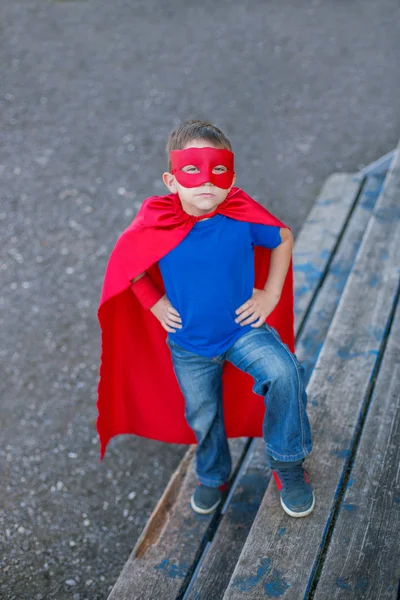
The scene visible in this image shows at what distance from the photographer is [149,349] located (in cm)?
258

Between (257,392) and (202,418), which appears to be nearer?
(257,392)

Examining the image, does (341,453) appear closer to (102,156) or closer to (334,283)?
(334,283)

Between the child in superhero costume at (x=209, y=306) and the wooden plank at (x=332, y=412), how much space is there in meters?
0.09

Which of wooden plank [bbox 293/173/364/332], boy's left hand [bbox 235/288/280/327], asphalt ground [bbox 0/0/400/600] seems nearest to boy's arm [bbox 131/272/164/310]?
boy's left hand [bbox 235/288/280/327]

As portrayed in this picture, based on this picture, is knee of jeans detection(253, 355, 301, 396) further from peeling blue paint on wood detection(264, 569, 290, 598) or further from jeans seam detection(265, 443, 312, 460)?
peeling blue paint on wood detection(264, 569, 290, 598)

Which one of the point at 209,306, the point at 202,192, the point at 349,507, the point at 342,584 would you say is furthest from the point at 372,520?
the point at 202,192

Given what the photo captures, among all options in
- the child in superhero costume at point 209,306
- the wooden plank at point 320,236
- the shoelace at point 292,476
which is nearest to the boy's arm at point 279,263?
the child in superhero costume at point 209,306

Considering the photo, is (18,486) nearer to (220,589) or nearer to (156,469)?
(156,469)

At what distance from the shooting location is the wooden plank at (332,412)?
208 centimetres

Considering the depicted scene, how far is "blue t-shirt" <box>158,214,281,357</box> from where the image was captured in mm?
2135

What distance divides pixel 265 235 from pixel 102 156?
369 cm

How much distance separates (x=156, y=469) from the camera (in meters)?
3.23

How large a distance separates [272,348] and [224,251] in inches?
14.7

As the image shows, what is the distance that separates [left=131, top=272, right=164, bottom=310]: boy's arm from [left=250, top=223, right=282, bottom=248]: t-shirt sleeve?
41cm
